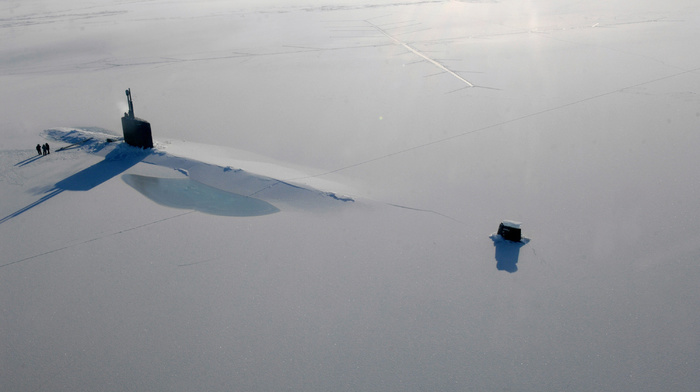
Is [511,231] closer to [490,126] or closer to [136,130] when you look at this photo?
[490,126]

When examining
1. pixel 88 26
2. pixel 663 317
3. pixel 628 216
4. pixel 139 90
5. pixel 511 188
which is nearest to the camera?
pixel 663 317

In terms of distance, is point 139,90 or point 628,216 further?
point 139,90

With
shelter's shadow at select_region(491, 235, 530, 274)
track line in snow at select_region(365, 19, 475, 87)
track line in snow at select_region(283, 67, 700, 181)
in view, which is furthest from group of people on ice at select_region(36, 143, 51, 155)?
track line in snow at select_region(365, 19, 475, 87)

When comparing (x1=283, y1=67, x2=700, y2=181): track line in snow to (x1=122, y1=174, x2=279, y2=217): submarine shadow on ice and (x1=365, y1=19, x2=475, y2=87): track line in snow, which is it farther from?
(x1=365, y1=19, x2=475, y2=87): track line in snow

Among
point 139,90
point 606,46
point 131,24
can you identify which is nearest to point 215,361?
point 139,90

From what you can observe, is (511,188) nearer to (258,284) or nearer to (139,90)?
(258,284)

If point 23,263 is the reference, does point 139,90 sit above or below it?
above

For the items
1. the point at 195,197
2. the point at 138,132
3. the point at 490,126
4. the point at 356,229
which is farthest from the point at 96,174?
the point at 490,126
